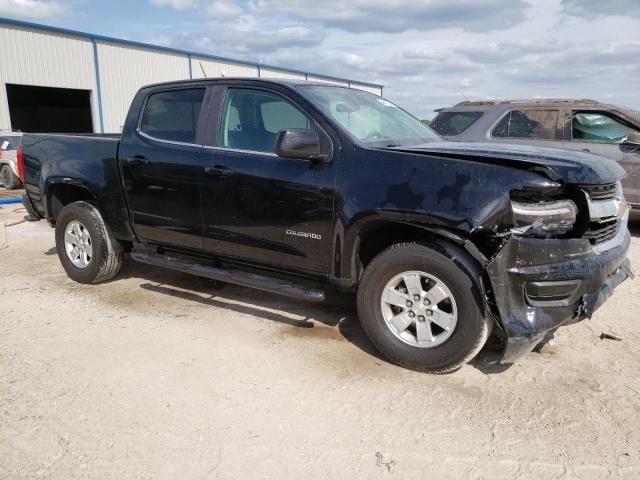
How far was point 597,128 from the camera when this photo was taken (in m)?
7.14

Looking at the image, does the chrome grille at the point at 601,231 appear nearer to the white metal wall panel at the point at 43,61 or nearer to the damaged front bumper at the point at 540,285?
the damaged front bumper at the point at 540,285

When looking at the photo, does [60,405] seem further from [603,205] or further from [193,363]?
[603,205]

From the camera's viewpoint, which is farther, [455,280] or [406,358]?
[406,358]

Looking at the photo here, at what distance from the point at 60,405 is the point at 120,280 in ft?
8.59

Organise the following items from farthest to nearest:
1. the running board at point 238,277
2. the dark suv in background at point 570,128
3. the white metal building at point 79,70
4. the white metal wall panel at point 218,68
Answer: the white metal wall panel at point 218,68
the white metal building at point 79,70
the dark suv in background at point 570,128
the running board at point 238,277

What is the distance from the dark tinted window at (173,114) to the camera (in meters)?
4.48

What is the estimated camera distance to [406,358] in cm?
351

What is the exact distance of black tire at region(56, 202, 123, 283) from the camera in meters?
5.14

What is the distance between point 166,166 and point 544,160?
296 centimetres

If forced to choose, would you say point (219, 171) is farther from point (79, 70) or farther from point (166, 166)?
point (79, 70)

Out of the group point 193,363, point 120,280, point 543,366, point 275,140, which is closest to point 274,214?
point 275,140

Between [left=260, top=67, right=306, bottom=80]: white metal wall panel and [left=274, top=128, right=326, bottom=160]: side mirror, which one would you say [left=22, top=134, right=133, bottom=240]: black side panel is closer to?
[left=274, top=128, right=326, bottom=160]: side mirror

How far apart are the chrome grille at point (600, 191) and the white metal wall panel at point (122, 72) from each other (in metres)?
19.4

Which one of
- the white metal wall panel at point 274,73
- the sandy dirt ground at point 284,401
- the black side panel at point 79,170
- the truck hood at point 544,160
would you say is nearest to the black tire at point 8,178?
the black side panel at point 79,170
